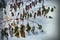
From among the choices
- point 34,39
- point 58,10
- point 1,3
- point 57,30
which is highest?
point 1,3

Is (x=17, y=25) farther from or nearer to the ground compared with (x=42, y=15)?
nearer to the ground

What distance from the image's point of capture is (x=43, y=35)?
81.9 inches

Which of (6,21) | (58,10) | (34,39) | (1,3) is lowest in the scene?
(34,39)

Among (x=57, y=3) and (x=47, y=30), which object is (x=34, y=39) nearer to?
(x=47, y=30)

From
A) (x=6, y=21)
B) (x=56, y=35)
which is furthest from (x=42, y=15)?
(x=6, y=21)

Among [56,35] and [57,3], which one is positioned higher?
[57,3]

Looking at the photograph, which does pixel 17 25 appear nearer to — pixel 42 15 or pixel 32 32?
pixel 32 32

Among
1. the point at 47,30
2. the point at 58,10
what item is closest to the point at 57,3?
the point at 58,10

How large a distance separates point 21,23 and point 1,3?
445 millimetres

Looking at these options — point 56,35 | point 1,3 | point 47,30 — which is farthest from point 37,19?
point 1,3

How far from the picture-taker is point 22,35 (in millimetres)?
2113

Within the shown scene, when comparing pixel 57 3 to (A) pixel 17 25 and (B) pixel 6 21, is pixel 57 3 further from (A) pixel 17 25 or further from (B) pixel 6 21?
(B) pixel 6 21

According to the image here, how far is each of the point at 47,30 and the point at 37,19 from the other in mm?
226

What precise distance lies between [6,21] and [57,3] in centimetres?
84
